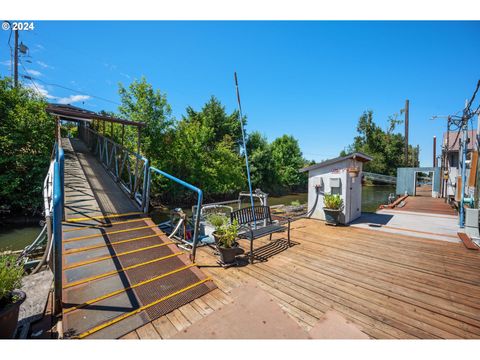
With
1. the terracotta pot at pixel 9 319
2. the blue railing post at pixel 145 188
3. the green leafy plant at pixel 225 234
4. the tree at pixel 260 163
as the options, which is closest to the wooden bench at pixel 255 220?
the green leafy plant at pixel 225 234

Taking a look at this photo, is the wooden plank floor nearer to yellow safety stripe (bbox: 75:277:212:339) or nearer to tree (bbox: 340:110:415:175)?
yellow safety stripe (bbox: 75:277:212:339)

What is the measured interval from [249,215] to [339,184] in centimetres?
344

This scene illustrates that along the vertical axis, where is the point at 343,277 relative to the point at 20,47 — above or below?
below

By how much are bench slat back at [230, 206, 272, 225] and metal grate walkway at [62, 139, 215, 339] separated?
57.8 inches

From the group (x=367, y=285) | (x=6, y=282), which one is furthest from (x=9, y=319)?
(x=367, y=285)

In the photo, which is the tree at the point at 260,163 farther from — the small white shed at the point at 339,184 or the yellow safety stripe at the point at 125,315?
the yellow safety stripe at the point at 125,315

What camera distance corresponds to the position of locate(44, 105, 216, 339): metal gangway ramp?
2.17 m

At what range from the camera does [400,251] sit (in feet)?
14.3

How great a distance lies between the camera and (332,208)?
6.35m

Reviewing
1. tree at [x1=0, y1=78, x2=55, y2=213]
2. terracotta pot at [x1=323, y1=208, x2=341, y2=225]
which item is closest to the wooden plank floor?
terracotta pot at [x1=323, y1=208, x2=341, y2=225]

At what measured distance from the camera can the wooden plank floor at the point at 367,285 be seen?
225 cm
